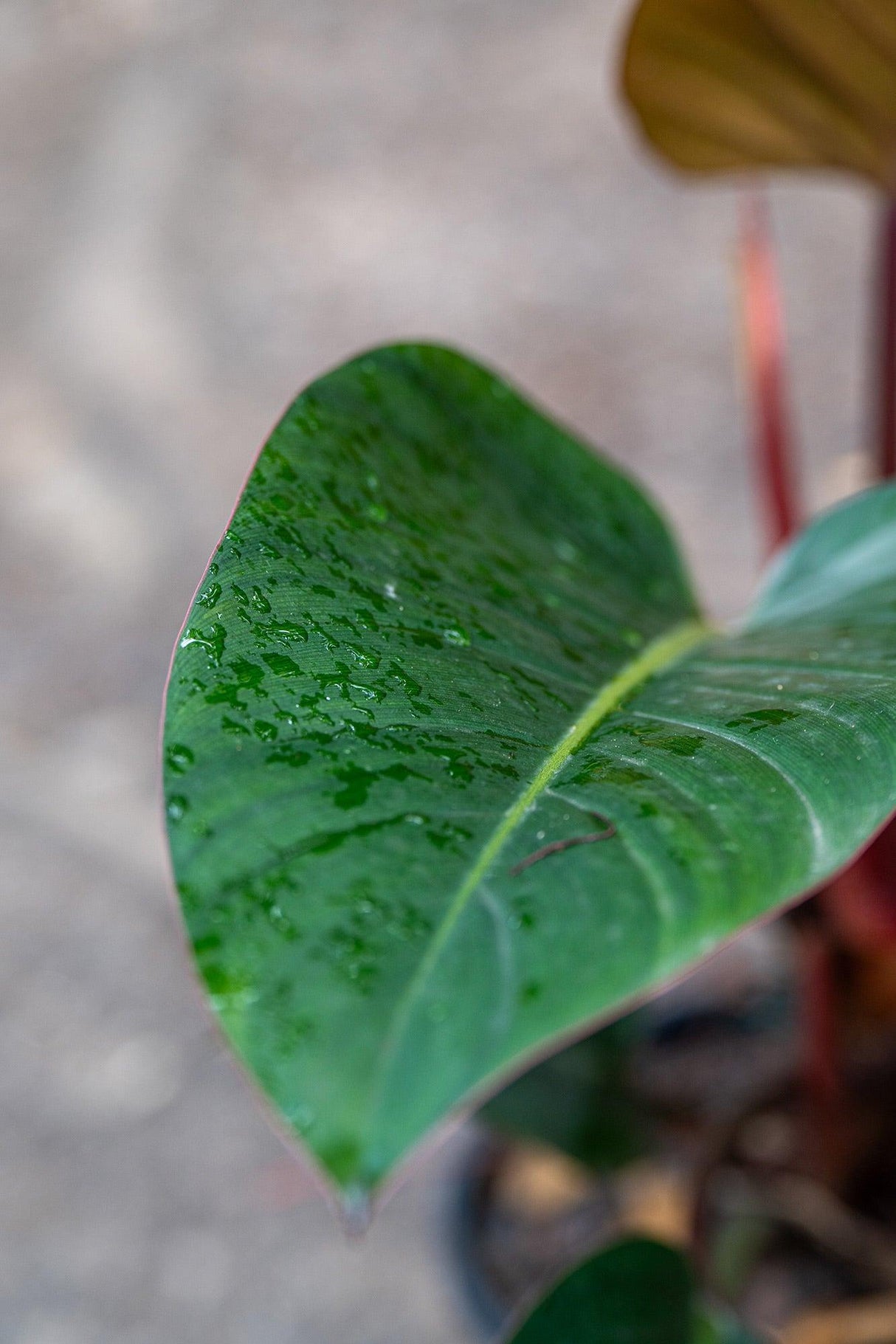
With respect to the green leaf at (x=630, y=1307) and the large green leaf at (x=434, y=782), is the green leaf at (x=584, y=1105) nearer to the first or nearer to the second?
the green leaf at (x=630, y=1307)

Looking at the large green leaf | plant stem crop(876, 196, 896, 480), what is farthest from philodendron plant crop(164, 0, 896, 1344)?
plant stem crop(876, 196, 896, 480)

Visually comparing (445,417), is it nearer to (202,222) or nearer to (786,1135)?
(786,1135)

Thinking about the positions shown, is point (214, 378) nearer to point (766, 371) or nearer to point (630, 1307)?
point (766, 371)

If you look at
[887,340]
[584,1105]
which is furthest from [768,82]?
[584,1105]

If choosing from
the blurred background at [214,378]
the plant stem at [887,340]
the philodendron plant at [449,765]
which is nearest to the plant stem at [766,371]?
the plant stem at [887,340]

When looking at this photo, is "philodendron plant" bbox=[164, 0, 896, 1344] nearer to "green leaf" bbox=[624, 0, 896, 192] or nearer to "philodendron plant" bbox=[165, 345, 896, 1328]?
"philodendron plant" bbox=[165, 345, 896, 1328]

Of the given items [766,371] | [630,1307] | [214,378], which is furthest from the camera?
[214,378]

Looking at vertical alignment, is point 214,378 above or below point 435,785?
above
